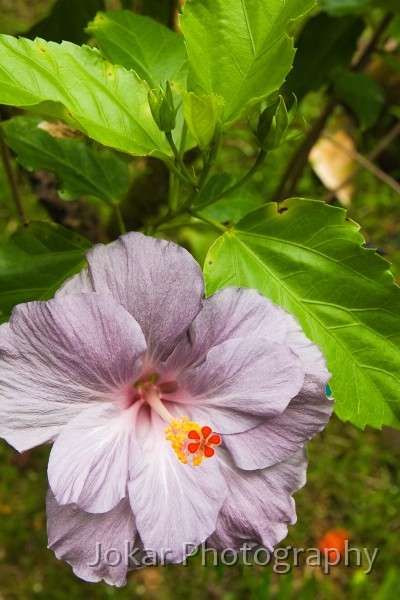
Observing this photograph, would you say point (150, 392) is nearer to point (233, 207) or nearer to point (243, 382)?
point (243, 382)

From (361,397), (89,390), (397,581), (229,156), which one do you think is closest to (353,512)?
(397,581)

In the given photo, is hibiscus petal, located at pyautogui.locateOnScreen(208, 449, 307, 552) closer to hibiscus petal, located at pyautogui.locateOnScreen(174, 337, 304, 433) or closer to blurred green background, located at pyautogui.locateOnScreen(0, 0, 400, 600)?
hibiscus petal, located at pyautogui.locateOnScreen(174, 337, 304, 433)

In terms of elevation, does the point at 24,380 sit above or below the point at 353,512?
above

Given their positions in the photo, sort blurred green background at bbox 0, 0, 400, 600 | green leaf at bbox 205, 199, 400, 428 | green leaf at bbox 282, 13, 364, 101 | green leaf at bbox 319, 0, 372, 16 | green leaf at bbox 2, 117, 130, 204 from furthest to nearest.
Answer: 1. blurred green background at bbox 0, 0, 400, 600
2. green leaf at bbox 282, 13, 364, 101
3. green leaf at bbox 319, 0, 372, 16
4. green leaf at bbox 2, 117, 130, 204
5. green leaf at bbox 205, 199, 400, 428

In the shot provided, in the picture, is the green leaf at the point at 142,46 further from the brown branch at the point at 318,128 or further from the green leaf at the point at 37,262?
the brown branch at the point at 318,128

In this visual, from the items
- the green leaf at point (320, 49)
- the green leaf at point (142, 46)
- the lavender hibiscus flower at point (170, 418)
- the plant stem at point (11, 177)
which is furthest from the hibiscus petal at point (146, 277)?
the green leaf at point (320, 49)

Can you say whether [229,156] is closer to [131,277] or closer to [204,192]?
[204,192]

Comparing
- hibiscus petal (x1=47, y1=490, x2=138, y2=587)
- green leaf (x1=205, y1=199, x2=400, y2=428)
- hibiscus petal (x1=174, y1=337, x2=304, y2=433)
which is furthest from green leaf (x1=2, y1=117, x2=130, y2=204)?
hibiscus petal (x1=47, y1=490, x2=138, y2=587)

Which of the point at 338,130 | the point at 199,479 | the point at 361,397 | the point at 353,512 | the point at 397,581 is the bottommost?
the point at 353,512
